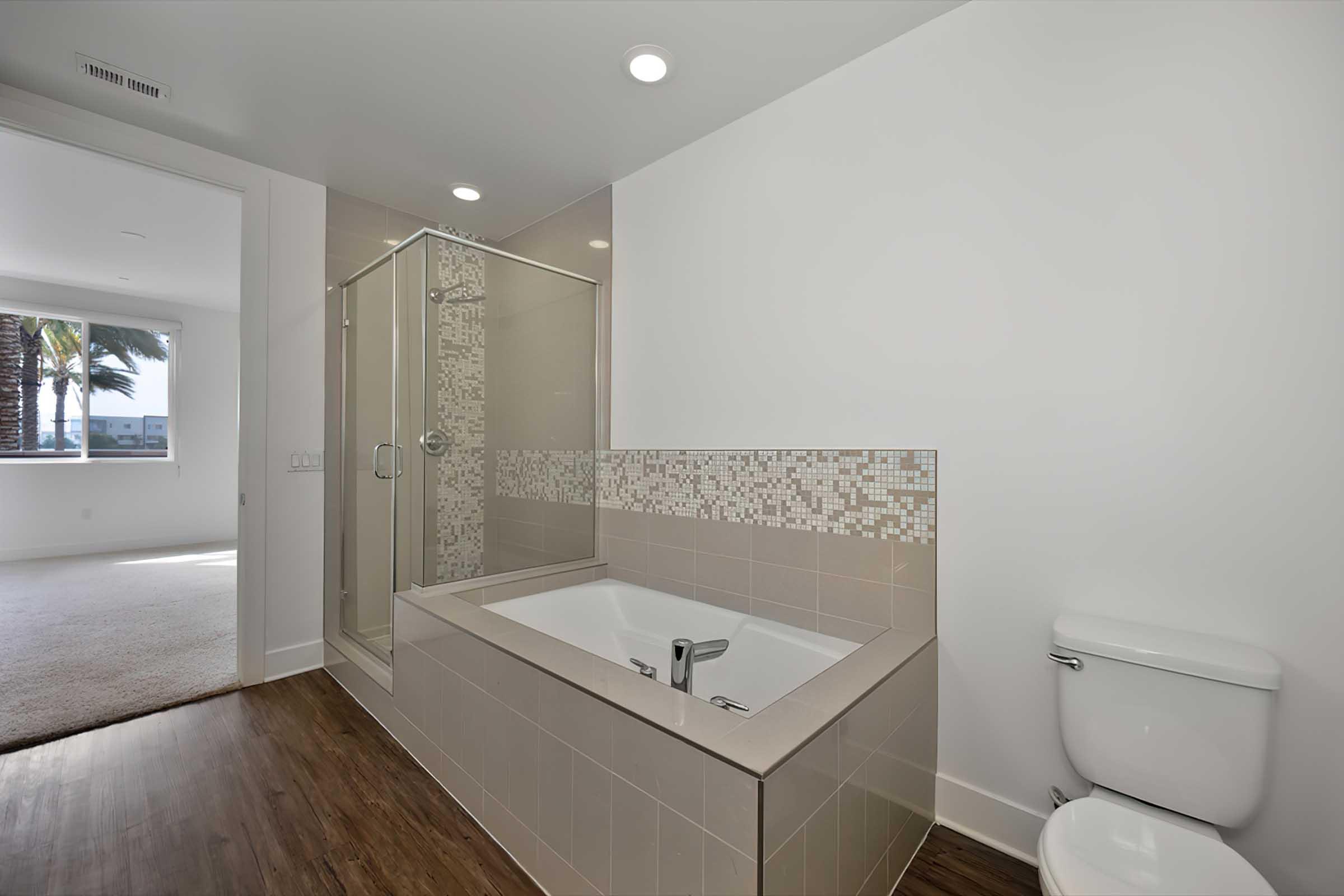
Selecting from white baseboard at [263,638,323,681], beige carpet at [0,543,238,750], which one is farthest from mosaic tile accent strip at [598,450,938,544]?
beige carpet at [0,543,238,750]

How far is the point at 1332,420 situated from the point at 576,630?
227cm

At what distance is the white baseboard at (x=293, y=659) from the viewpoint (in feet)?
8.82

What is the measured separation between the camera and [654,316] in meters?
2.55

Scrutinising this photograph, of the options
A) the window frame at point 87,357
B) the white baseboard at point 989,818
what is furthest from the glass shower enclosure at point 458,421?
the window frame at point 87,357

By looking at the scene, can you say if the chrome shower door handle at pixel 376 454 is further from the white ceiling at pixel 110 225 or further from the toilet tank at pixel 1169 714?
the toilet tank at pixel 1169 714

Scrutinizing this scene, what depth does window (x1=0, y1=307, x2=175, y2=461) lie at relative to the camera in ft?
17.1

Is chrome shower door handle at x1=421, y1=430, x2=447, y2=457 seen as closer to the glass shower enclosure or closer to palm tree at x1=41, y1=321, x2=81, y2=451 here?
the glass shower enclosure

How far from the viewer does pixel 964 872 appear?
59.5 inches

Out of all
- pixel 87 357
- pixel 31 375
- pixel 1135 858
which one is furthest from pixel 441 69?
pixel 31 375

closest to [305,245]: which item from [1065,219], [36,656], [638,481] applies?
[638,481]

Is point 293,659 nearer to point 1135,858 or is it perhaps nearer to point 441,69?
point 441,69

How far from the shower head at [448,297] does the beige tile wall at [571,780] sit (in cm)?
121

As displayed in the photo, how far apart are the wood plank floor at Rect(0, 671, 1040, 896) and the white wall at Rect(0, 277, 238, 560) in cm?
354

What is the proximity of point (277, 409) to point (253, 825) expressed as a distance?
6.03 feet
